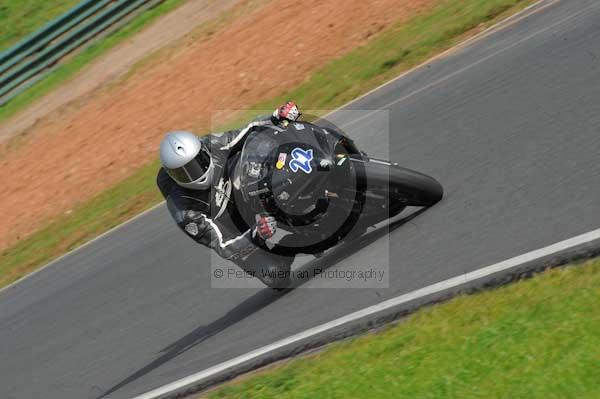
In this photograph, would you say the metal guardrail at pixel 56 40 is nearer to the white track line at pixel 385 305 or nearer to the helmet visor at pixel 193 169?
the helmet visor at pixel 193 169

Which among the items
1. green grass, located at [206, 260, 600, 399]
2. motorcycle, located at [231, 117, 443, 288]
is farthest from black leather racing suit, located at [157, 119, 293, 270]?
green grass, located at [206, 260, 600, 399]

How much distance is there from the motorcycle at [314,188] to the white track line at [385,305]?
848 millimetres

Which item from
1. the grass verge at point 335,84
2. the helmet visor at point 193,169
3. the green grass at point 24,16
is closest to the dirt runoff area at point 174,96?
the grass verge at point 335,84

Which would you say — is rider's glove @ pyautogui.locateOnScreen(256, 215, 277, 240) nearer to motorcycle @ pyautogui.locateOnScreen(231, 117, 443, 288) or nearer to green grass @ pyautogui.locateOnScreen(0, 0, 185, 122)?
motorcycle @ pyautogui.locateOnScreen(231, 117, 443, 288)

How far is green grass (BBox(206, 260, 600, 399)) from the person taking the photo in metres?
4.88

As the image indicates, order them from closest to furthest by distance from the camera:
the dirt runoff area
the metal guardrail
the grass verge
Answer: the grass verge, the dirt runoff area, the metal guardrail

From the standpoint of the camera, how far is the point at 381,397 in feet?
18.0

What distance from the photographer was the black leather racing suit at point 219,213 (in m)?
7.44

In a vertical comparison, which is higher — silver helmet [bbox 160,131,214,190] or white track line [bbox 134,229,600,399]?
silver helmet [bbox 160,131,214,190]

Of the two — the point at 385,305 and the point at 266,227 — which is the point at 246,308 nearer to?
the point at 266,227

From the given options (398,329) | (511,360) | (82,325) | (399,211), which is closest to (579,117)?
(399,211)

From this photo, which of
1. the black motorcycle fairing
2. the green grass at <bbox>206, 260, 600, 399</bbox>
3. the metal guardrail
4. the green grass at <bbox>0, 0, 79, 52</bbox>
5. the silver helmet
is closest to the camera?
the green grass at <bbox>206, 260, 600, 399</bbox>

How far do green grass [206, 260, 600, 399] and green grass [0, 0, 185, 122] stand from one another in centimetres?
1520

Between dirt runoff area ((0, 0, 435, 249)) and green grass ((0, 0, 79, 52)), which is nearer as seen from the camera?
dirt runoff area ((0, 0, 435, 249))
